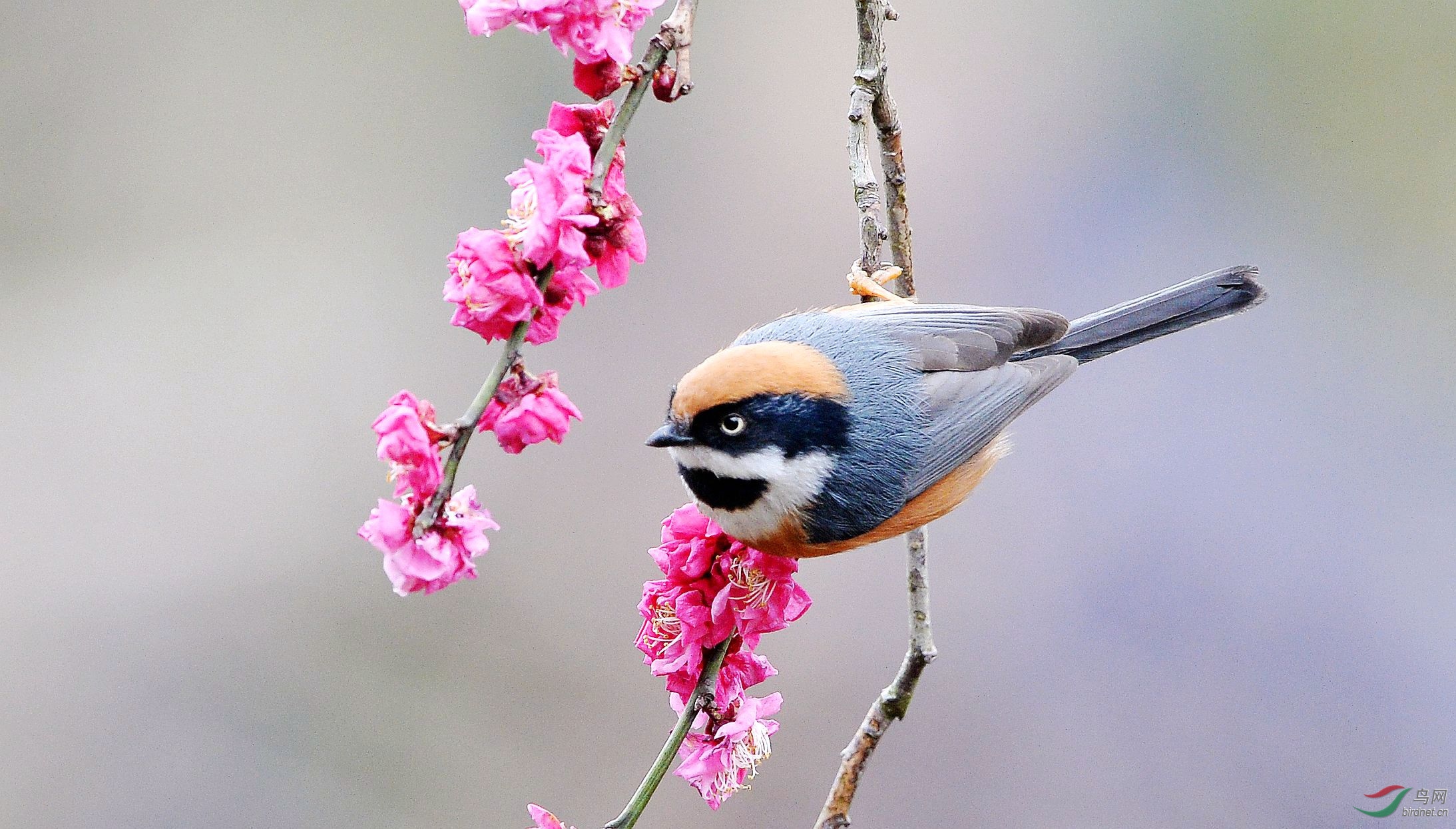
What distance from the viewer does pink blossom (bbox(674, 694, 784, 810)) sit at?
5.99 feet

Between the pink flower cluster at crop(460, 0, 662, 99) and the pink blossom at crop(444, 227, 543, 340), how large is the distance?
31 centimetres

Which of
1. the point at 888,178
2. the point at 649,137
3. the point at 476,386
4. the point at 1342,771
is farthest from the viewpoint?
the point at 649,137

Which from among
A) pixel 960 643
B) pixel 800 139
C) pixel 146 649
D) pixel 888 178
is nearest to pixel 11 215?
pixel 146 649

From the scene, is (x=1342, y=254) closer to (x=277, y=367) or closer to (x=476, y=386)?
(x=476, y=386)

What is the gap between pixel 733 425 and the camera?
85.5 inches

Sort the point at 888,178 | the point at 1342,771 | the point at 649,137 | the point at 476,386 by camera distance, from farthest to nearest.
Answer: the point at 649,137 → the point at 476,386 → the point at 1342,771 → the point at 888,178

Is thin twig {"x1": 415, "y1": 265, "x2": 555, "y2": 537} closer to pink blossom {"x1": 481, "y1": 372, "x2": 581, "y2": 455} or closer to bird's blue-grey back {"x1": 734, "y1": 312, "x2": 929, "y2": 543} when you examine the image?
pink blossom {"x1": 481, "y1": 372, "x2": 581, "y2": 455}

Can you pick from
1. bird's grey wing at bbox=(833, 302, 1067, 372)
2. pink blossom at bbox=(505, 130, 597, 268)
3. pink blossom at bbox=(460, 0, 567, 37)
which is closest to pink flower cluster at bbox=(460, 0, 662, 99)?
pink blossom at bbox=(460, 0, 567, 37)

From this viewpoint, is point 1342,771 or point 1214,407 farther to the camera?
point 1214,407

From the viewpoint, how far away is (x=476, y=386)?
442 cm

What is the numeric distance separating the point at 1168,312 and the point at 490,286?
206 cm

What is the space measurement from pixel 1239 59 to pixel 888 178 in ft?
9.97

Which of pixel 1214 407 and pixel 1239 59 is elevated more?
pixel 1239 59

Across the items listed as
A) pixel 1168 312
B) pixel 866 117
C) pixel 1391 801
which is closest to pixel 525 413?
pixel 866 117
